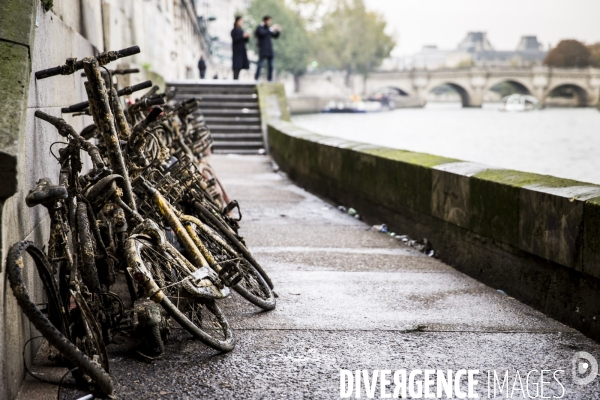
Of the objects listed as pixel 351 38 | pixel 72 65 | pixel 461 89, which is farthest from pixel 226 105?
pixel 351 38

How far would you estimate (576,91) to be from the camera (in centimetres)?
10125

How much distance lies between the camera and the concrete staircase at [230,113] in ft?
58.1

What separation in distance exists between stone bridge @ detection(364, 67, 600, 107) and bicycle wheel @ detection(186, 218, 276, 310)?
94.6 meters

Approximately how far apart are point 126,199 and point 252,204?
5.65m

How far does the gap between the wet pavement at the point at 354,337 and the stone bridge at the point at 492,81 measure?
3681 inches

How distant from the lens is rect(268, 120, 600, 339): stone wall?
13.9ft

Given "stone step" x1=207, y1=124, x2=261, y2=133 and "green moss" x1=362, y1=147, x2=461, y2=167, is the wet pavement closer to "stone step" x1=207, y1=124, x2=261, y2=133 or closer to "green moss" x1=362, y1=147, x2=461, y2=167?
"green moss" x1=362, y1=147, x2=461, y2=167

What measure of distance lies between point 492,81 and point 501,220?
9616cm

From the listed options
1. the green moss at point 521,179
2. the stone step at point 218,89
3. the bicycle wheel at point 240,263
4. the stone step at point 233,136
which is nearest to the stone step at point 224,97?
the stone step at point 218,89

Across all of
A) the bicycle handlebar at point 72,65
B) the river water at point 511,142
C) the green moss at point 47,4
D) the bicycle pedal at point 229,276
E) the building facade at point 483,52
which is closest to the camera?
the bicycle handlebar at point 72,65

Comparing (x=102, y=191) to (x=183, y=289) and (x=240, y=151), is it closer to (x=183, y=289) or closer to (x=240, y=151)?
(x=183, y=289)

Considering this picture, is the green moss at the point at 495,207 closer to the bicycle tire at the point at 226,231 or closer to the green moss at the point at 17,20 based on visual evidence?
the bicycle tire at the point at 226,231

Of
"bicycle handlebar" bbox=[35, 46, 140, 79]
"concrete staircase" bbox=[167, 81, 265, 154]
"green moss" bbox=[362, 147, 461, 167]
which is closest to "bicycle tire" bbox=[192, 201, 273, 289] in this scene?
"bicycle handlebar" bbox=[35, 46, 140, 79]

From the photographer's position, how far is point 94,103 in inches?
163
